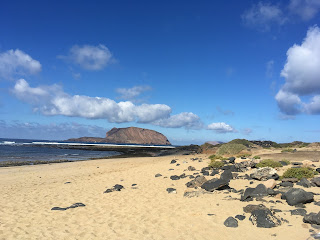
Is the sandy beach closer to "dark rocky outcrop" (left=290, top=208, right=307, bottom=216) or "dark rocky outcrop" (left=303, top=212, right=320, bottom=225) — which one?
"dark rocky outcrop" (left=303, top=212, right=320, bottom=225)

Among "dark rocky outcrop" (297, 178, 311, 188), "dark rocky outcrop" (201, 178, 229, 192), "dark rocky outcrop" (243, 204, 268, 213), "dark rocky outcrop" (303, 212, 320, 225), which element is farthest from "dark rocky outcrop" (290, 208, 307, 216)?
"dark rocky outcrop" (201, 178, 229, 192)

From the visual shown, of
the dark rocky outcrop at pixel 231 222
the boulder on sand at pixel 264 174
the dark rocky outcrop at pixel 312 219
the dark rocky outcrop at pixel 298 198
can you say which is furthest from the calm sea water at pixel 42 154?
the dark rocky outcrop at pixel 312 219

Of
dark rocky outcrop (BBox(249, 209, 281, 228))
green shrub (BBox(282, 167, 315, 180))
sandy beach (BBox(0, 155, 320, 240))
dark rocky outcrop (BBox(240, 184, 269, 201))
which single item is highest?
green shrub (BBox(282, 167, 315, 180))

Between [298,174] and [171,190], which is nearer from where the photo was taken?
[171,190]

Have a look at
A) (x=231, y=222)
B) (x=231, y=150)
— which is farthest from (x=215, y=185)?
(x=231, y=150)

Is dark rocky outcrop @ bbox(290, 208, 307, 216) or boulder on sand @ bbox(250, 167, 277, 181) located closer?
dark rocky outcrop @ bbox(290, 208, 307, 216)


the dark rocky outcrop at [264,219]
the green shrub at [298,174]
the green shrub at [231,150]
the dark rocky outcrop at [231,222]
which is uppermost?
the green shrub at [231,150]

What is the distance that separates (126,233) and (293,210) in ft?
19.8

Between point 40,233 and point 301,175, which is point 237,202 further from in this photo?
point 40,233

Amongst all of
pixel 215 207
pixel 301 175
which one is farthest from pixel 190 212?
pixel 301 175

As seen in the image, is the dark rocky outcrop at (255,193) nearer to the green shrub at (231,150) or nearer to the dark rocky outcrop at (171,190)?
the dark rocky outcrop at (171,190)

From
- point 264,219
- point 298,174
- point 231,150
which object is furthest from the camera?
point 231,150

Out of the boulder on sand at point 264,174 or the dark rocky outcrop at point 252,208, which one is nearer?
the dark rocky outcrop at point 252,208

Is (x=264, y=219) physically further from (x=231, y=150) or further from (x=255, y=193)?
(x=231, y=150)
